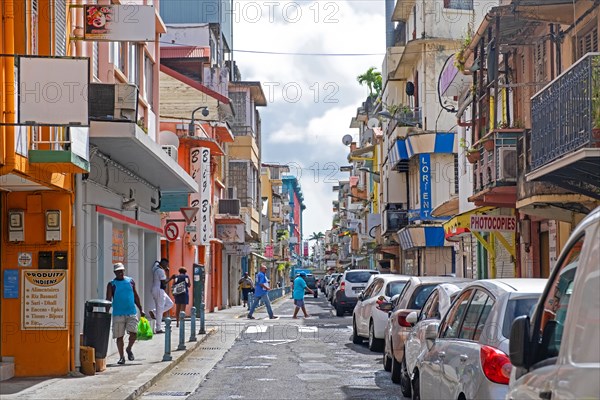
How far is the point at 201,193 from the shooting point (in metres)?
37.2

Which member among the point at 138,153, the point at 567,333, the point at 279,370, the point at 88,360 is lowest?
the point at 279,370

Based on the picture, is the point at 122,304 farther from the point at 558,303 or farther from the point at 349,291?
the point at 349,291

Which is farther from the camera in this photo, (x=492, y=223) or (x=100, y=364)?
(x=492, y=223)

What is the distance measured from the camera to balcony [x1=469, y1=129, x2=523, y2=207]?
66.2 feet

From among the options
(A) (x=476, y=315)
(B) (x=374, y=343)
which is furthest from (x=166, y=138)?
(A) (x=476, y=315)

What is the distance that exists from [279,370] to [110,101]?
5204 mm

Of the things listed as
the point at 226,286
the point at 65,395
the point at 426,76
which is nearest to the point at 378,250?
the point at 226,286

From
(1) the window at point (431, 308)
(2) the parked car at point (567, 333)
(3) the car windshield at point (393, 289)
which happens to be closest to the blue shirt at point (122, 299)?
(1) the window at point (431, 308)

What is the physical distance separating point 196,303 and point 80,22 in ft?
65.8

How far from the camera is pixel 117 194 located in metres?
20.1

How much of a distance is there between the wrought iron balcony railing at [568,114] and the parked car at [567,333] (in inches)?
324

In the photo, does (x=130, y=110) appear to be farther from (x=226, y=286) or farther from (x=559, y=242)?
(x=226, y=286)

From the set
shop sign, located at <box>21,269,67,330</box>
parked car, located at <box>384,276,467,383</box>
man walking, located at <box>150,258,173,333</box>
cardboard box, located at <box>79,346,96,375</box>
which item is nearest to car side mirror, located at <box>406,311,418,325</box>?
parked car, located at <box>384,276,467,383</box>

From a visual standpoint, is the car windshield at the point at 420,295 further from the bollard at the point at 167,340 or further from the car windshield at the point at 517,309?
the car windshield at the point at 517,309
